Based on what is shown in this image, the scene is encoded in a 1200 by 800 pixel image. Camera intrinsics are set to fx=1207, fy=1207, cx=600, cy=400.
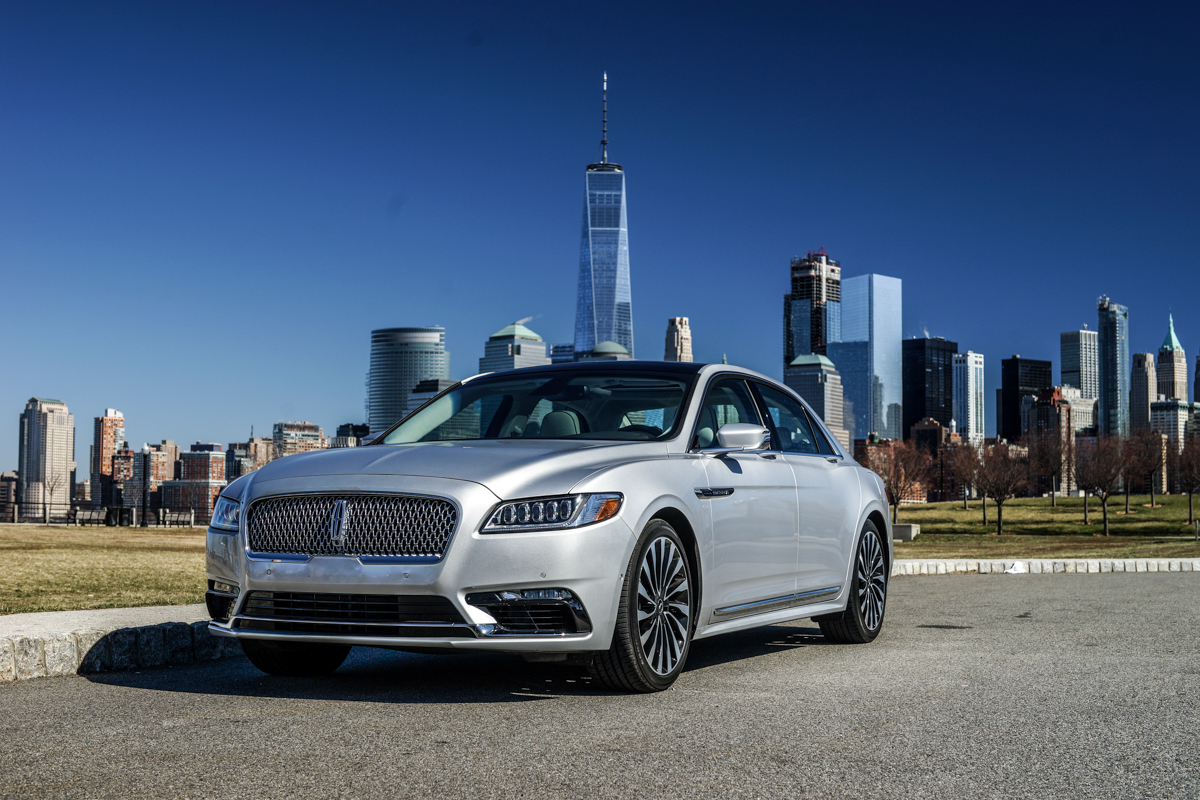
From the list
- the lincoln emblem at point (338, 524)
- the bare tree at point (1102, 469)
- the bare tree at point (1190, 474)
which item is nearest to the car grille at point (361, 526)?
the lincoln emblem at point (338, 524)

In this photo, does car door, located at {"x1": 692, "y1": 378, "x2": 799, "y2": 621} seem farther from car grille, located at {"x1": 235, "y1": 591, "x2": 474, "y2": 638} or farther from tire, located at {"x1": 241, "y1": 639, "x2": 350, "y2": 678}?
tire, located at {"x1": 241, "y1": 639, "x2": 350, "y2": 678}

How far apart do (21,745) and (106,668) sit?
2.36 m

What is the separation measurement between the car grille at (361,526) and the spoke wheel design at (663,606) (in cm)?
102

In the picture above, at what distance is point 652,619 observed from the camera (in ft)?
19.2

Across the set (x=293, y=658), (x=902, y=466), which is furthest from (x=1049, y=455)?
(x=293, y=658)

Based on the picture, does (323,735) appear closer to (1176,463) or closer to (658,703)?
(658,703)

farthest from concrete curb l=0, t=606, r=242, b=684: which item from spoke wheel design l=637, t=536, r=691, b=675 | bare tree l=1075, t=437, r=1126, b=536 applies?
bare tree l=1075, t=437, r=1126, b=536

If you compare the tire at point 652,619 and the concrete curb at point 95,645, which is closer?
the tire at point 652,619

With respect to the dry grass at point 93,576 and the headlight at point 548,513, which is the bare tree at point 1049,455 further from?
the headlight at point 548,513

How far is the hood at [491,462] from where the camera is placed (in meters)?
5.51

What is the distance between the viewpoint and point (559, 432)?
6.79 m

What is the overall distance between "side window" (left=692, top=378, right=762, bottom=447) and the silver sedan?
2cm

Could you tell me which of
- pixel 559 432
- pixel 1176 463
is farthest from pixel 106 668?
pixel 1176 463

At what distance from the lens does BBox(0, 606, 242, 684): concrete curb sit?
21.1 ft
